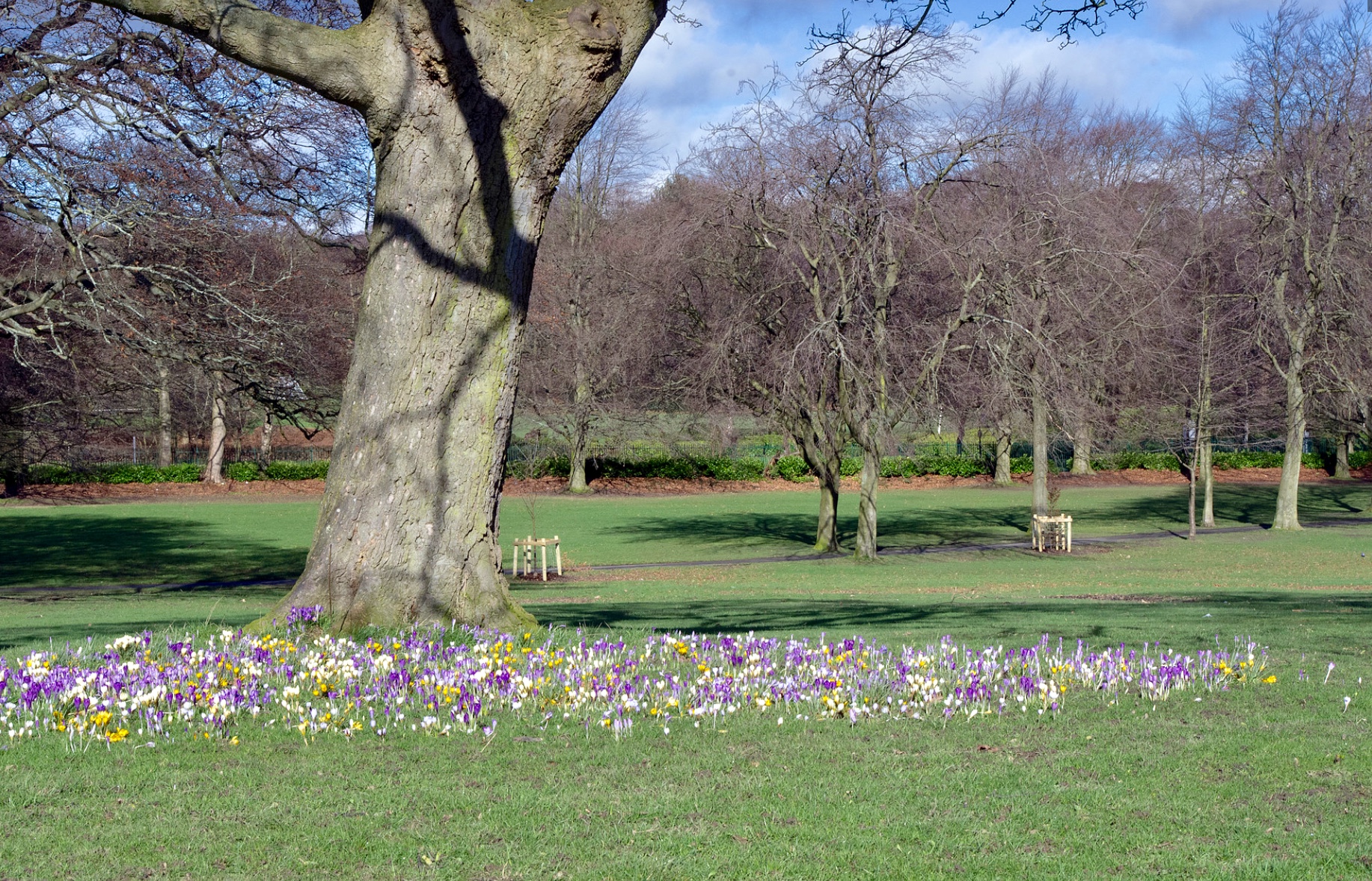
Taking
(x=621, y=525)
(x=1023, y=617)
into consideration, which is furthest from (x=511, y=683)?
(x=621, y=525)

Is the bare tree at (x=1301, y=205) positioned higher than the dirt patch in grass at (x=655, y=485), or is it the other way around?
the bare tree at (x=1301, y=205)

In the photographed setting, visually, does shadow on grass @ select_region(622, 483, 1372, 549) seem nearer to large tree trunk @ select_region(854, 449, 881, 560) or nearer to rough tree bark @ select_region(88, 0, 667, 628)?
large tree trunk @ select_region(854, 449, 881, 560)

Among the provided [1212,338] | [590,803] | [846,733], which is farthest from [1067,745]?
[1212,338]

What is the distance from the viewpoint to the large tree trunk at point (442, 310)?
7.48 meters

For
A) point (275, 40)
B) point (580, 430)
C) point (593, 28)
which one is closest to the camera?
point (275, 40)

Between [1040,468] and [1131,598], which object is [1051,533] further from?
[1131,598]

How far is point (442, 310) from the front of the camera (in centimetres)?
758

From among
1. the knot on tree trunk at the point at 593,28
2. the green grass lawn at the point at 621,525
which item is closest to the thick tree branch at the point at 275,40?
the knot on tree trunk at the point at 593,28

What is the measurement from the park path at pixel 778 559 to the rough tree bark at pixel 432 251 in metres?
14.6

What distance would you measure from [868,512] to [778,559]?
7.92 feet

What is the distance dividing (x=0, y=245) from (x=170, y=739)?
2119 cm

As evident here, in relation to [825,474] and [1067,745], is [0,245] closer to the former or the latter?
[825,474]

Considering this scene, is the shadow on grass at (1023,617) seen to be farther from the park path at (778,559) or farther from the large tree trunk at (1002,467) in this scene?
the large tree trunk at (1002,467)

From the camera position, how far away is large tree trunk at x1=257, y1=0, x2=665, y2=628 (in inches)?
294
